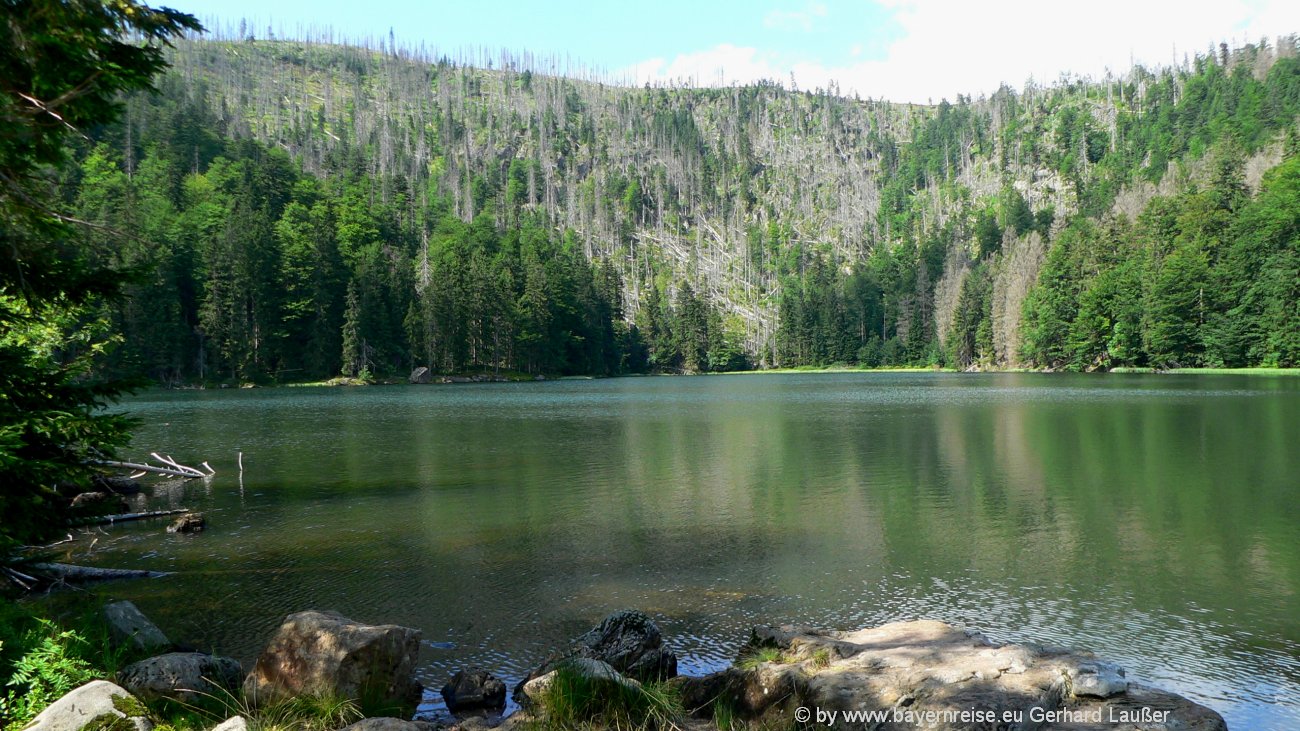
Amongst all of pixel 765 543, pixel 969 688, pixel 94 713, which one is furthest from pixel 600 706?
pixel 765 543

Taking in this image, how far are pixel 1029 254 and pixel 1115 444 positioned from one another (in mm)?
96414

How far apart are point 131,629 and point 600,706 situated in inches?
232

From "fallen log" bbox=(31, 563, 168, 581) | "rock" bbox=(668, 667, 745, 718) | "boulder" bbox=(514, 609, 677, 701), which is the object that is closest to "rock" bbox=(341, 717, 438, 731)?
"boulder" bbox=(514, 609, 677, 701)

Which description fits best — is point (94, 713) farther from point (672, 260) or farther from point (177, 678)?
point (672, 260)

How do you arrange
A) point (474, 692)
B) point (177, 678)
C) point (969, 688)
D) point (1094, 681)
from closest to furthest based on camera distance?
point (969, 688) < point (1094, 681) < point (177, 678) < point (474, 692)

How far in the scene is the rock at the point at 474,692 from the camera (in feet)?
25.3

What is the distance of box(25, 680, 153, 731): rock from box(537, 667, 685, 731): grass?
298 centimetres

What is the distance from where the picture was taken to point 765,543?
1443cm

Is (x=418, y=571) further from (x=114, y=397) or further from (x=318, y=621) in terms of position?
(x=114, y=397)

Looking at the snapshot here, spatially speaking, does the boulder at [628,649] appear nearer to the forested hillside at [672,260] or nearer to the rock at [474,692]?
the rock at [474,692]

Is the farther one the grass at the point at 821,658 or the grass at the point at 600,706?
the grass at the point at 821,658

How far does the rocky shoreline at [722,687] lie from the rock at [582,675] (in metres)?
0.02

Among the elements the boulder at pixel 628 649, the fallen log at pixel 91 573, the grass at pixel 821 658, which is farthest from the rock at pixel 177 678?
the fallen log at pixel 91 573

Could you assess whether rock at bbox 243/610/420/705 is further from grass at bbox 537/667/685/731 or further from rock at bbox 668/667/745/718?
rock at bbox 668/667/745/718
